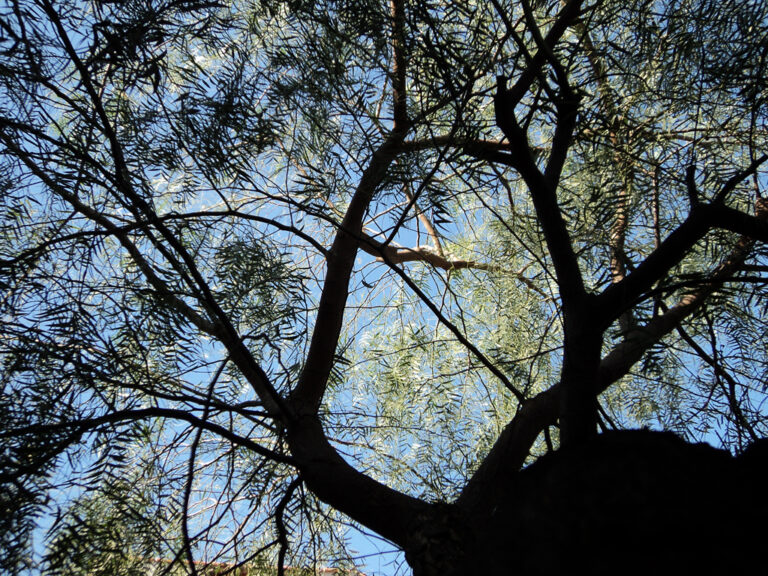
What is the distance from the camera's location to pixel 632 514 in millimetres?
499

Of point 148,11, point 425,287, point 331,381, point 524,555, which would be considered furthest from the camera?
point 425,287

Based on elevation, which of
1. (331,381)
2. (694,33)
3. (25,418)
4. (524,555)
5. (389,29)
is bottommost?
(524,555)

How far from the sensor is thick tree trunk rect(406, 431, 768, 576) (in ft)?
1.54

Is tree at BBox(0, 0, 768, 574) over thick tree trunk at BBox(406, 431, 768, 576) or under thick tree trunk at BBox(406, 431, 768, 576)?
over

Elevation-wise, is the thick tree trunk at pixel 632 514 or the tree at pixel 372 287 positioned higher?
the tree at pixel 372 287

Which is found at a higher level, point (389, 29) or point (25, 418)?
point (389, 29)

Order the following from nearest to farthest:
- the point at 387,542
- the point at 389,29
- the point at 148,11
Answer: the point at 387,542 → the point at 148,11 → the point at 389,29

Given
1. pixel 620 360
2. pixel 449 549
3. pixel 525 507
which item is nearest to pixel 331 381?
pixel 620 360

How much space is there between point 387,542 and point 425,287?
1480 mm

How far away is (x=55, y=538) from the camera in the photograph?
959 mm

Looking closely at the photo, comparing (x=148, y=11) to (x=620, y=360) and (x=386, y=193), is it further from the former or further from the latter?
(x=620, y=360)

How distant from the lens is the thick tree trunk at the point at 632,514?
469mm

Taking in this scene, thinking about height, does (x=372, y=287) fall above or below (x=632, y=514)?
above

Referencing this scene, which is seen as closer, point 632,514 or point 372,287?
point 632,514
